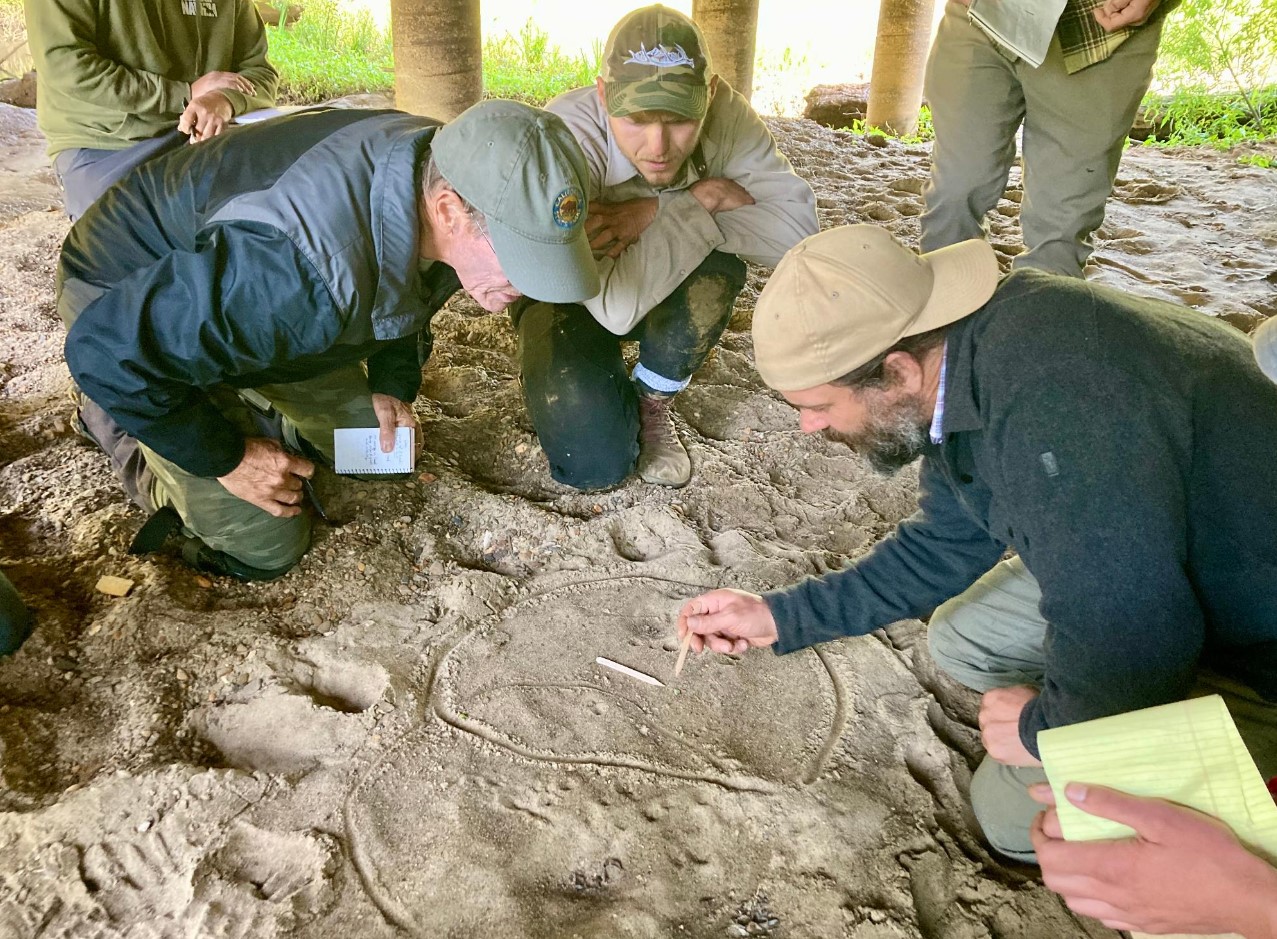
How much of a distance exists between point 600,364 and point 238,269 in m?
1.11

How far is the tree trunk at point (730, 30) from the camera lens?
6.46 m

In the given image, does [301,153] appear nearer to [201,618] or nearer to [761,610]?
[201,618]

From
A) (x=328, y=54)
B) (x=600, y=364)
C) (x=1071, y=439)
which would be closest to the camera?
(x=1071, y=439)

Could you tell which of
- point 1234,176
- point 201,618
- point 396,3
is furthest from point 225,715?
point 1234,176

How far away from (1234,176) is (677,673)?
560 cm

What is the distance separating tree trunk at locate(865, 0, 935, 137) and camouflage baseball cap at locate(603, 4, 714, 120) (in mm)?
5858

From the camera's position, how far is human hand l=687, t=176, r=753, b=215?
8.45 feet

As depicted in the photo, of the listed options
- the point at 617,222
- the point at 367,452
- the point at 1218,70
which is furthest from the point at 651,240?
the point at 1218,70

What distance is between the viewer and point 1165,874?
102 cm

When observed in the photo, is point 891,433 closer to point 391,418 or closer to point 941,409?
point 941,409

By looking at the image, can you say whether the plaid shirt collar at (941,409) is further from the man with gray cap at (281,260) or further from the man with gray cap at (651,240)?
the man with gray cap at (651,240)

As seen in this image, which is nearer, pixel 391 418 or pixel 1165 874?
pixel 1165 874

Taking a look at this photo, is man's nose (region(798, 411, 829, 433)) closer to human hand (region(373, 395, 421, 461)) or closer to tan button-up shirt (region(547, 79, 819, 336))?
tan button-up shirt (region(547, 79, 819, 336))

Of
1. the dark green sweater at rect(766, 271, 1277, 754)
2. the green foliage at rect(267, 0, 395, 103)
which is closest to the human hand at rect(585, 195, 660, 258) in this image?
the dark green sweater at rect(766, 271, 1277, 754)
